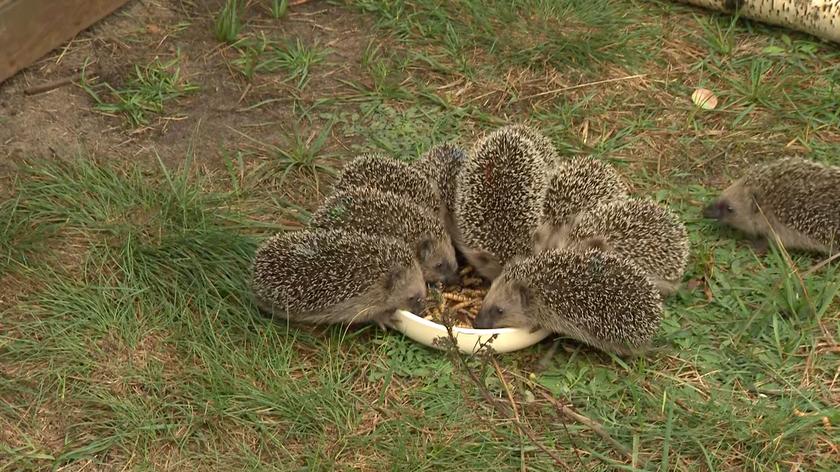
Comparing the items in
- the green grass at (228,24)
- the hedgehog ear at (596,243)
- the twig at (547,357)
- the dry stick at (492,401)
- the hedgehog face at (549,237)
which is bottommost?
the twig at (547,357)

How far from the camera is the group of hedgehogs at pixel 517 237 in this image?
4.48 metres

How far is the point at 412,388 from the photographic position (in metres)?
4.48

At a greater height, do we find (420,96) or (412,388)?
(420,96)

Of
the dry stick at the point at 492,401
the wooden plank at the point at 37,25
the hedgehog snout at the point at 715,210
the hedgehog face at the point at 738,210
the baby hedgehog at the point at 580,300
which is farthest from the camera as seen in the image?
A: the wooden plank at the point at 37,25

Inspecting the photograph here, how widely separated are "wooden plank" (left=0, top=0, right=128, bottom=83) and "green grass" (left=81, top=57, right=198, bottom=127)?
1.37 feet

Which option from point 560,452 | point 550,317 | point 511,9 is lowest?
point 560,452

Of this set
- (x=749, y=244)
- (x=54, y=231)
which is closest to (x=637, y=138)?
(x=749, y=244)

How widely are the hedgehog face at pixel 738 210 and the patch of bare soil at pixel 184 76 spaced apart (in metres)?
2.74

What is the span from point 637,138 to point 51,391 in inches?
156

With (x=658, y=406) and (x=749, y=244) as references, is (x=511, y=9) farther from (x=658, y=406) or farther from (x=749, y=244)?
(x=658, y=406)

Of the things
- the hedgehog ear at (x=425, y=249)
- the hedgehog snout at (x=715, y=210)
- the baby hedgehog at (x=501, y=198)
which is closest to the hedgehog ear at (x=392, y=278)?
the hedgehog ear at (x=425, y=249)

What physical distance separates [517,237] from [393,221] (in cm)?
68

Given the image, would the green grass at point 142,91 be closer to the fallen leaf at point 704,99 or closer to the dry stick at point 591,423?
the dry stick at point 591,423

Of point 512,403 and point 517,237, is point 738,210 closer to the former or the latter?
point 517,237
